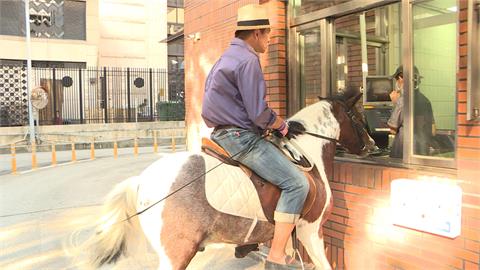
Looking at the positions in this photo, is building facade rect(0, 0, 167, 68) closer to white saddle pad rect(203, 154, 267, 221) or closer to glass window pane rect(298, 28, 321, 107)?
glass window pane rect(298, 28, 321, 107)

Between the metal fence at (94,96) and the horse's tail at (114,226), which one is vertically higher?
the metal fence at (94,96)

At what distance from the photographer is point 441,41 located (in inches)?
182

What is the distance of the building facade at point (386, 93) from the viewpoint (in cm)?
337

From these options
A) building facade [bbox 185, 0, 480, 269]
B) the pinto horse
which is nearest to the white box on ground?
building facade [bbox 185, 0, 480, 269]

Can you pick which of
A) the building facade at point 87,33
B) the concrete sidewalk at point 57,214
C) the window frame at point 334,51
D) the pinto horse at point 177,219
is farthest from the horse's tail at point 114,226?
the building facade at point 87,33

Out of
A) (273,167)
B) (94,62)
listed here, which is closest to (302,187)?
(273,167)

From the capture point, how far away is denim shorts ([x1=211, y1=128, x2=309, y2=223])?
11.0 ft

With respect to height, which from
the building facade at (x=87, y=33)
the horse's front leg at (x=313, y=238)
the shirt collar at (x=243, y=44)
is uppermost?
the building facade at (x=87, y=33)

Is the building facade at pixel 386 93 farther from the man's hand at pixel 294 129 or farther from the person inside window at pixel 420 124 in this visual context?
the man's hand at pixel 294 129

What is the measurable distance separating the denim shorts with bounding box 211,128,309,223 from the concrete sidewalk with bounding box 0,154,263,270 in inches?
30.1

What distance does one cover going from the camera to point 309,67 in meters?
5.31

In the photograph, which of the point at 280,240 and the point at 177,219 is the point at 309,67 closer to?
the point at 280,240

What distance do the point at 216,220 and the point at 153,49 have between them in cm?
1792

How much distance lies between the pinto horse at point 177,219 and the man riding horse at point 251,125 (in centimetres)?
19
